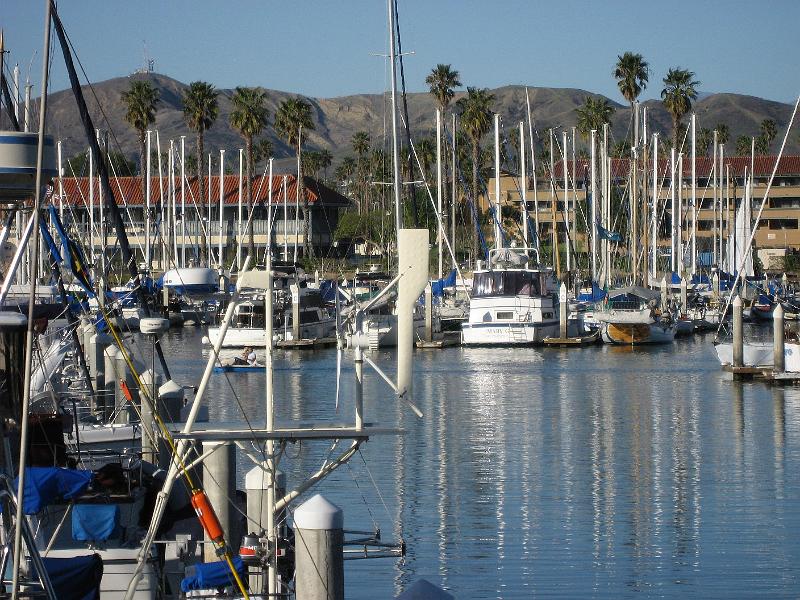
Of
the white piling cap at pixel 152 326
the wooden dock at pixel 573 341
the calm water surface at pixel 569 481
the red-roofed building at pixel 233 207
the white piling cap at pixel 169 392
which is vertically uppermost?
the red-roofed building at pixel 233 207

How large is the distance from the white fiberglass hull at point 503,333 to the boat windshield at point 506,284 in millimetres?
1367

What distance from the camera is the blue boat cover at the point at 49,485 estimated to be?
610 inches

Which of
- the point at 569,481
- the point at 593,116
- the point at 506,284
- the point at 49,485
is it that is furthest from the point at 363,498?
the point at 593,116

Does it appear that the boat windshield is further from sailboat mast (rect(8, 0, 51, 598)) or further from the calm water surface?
sailboat mast (rect(8, 0, 51, 598))

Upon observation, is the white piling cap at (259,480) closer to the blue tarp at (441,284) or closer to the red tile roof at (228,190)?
the blue tarp at (441,284)

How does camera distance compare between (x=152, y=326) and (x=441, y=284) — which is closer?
(x=152, y=326)

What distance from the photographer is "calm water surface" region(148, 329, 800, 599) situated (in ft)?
67.8

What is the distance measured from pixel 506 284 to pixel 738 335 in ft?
54.8

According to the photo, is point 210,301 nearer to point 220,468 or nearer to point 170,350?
point 170,350

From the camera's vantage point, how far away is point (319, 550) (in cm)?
1254

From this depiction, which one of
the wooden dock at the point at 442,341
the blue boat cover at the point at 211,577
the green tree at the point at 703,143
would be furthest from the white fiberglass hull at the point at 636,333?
the green tree at the point at 703,143

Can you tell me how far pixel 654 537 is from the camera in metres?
23.0

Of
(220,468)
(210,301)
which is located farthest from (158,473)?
(210,301)

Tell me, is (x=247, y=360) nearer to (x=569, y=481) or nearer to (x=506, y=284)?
(x=506, y=284)
